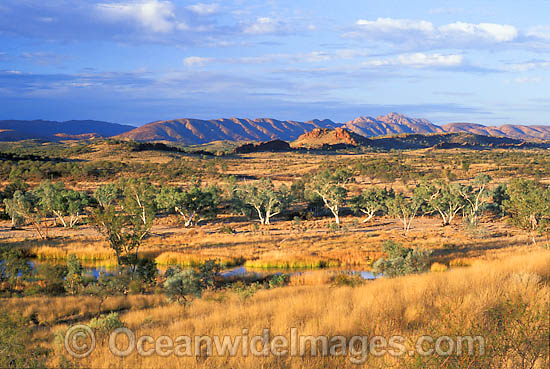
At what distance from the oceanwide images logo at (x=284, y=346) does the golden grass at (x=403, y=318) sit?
146 mm

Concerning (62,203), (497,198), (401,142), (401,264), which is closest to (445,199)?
(497,198)

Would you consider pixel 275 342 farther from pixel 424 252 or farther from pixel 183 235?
pixel 183 235

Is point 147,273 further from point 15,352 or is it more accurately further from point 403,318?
point 403,318

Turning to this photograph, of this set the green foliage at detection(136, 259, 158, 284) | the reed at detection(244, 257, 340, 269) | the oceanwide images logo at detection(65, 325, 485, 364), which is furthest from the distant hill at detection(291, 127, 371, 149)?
the oceanwide images logo at detection(65, 325, 485, 364)

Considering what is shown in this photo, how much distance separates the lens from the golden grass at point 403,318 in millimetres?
5102

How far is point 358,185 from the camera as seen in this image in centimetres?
6200

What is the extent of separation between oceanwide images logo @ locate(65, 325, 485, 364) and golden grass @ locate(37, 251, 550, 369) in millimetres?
146

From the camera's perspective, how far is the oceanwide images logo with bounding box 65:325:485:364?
204 inches

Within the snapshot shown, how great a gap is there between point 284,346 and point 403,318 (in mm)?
2239

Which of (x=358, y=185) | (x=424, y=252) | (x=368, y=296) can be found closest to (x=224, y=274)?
(x=424, y=252)

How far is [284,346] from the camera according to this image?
5742mm

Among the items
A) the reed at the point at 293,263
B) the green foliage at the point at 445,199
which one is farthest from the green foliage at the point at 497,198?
the reed at the point at 293,263

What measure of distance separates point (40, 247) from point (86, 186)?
35.3 m

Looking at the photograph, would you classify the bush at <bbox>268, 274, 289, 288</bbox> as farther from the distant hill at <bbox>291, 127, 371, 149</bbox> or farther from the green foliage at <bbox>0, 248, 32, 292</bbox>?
the distant hill at <bbox>291, 127, 371, 149</bbox>
